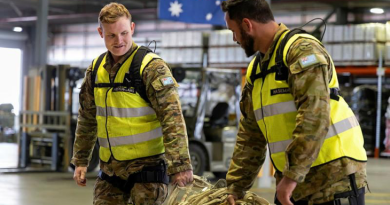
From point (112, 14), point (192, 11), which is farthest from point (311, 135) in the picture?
point (192, 11)

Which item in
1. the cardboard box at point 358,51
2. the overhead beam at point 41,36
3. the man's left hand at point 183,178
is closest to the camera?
the man's left hand at point 183,178

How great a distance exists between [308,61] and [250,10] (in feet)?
1.25

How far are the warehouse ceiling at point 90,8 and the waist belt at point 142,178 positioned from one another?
65.9 feet

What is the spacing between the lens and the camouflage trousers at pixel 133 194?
3.61 meters

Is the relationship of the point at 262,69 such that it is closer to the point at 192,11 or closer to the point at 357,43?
the point at 192,11

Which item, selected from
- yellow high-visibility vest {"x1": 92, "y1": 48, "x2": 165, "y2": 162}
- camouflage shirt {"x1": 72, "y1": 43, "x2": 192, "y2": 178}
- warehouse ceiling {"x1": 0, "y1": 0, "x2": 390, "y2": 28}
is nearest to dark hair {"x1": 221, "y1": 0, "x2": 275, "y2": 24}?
camouflage shirt {"x1": 72, "y1": 43, "x2": 192, "y2": 178}

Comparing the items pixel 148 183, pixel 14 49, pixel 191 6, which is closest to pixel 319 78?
pixel 148 183

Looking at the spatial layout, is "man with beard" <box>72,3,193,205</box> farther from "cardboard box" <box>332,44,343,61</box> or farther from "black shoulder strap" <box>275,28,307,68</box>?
"cardboard box" <box>332,44,343,61</box>

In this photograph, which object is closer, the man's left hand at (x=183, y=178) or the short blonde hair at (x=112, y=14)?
the man's left hand at (x=183, y=178)

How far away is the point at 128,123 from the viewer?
3674mm

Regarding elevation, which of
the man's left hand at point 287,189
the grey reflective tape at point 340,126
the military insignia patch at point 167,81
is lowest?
the man's left hand at point 287,189

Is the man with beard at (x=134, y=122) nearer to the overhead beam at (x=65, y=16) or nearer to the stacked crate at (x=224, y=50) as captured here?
the stacked crate at (x=224, y=50)

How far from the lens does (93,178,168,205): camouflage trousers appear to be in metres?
3.61

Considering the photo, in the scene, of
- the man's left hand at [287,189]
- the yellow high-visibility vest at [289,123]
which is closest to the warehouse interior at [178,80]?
the yellow high-visibility vest at [289,123]
